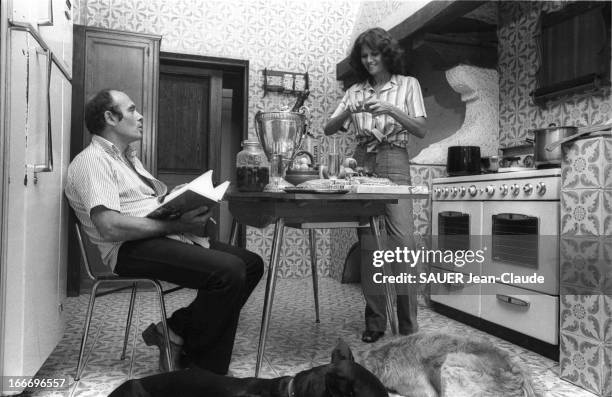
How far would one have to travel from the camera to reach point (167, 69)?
4.58m

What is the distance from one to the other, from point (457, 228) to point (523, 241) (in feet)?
2.01

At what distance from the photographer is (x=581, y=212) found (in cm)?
203

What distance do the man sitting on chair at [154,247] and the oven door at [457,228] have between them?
171 centimetres

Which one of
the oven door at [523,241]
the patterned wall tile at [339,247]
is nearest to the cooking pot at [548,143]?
the oven door at [523,241]

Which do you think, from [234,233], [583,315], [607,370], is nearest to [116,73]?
[234,233]

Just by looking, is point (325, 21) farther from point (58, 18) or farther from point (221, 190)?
point (221, 190)

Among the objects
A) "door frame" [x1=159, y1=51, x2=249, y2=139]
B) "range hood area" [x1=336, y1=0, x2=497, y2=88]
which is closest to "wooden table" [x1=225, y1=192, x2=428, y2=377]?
"range hood area" [x1=336, y1=0, x2=497, y2=88]

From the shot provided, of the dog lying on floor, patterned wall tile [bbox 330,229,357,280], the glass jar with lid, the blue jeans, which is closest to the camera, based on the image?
the dog lying on floor

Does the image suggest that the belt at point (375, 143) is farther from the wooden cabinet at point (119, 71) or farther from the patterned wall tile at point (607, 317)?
the wooden cabinet at point (119, 71)

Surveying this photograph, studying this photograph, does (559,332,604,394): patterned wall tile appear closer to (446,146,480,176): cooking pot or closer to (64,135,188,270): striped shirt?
(446,146,480,176): cooking pot

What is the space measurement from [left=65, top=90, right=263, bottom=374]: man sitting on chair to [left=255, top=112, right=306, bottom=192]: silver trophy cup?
1.62ft

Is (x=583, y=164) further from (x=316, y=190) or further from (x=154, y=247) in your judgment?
(x=154, y=247)

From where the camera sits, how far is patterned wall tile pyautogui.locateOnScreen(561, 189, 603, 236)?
1947 millimetres

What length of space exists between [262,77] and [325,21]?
917mm
